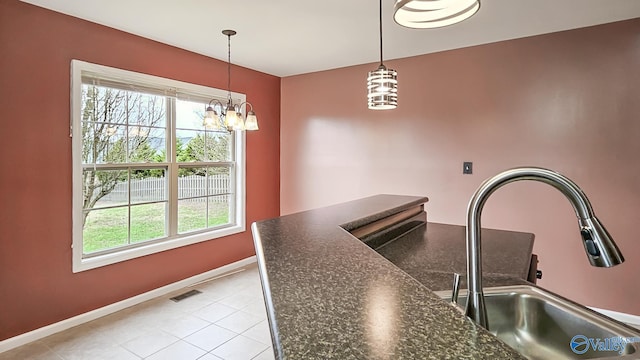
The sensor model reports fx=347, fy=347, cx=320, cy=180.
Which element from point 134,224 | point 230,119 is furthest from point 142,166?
point 230,119

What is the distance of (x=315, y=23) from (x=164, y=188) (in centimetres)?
211

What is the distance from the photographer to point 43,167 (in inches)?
100.0

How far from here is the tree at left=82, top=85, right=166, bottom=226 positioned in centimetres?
284

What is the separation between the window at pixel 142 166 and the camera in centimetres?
283

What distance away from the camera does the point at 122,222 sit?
10.2 ft

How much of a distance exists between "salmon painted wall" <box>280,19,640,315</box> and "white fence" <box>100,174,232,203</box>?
137 cm

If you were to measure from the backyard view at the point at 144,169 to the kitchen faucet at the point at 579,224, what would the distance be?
120 inches

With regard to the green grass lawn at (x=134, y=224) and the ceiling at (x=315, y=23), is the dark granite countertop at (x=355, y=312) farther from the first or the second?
the green grass lawn at (x=134, y=224)

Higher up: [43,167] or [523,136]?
[523,136]

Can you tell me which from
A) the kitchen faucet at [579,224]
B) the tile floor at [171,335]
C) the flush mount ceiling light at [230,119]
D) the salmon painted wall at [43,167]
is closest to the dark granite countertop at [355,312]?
the kitchen faucet at [579,224]

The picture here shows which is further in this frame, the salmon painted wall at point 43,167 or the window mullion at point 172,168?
the window mullion at point 172,168

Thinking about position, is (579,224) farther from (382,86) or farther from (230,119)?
(230,119)

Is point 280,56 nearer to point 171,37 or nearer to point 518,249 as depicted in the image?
point 171,37

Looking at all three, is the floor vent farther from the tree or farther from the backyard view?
the tree
